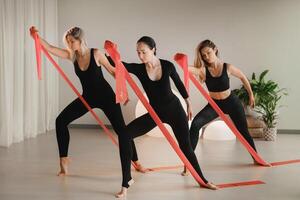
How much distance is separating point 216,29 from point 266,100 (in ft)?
4.80

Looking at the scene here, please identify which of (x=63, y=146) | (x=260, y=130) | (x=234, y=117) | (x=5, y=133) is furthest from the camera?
(x=260, y=130)

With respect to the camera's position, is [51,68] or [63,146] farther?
[51,68]

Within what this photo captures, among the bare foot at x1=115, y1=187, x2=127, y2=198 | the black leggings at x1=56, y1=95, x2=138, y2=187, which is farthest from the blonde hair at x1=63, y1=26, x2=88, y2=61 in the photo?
the bare foot at x1=115, y1=187, x2=127, y2=198

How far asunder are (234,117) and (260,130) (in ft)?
6.98

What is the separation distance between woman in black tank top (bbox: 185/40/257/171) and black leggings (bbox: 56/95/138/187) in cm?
80

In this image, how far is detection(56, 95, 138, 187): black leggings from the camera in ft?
12.7

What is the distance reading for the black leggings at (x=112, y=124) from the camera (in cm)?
387

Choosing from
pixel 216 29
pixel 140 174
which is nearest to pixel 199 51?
pixel 140 174

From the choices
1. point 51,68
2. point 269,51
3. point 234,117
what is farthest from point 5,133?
point 269,51

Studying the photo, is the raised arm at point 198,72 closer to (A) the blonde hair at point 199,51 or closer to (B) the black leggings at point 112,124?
(A) the blonde hair at point 199,51

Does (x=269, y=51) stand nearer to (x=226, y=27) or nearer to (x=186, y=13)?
(x=226, y=27)

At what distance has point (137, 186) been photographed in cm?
420

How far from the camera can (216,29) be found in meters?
7.36

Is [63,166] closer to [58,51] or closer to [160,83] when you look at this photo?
[58,51]
